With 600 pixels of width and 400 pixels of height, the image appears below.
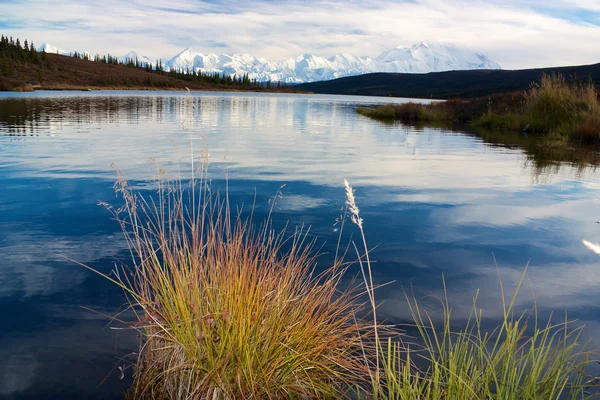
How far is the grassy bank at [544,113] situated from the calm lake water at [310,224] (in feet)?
14.3

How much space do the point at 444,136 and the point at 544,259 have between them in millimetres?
16373

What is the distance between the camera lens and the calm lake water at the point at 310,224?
3.79 meters

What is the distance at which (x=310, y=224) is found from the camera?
7.02 meters

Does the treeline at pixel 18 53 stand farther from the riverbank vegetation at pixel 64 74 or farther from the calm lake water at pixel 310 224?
the calm lake water at pixel 310 224

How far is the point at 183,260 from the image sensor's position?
3.16m

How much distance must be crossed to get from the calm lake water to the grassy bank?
4344 mm

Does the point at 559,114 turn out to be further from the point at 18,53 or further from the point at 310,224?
the point at 18,53

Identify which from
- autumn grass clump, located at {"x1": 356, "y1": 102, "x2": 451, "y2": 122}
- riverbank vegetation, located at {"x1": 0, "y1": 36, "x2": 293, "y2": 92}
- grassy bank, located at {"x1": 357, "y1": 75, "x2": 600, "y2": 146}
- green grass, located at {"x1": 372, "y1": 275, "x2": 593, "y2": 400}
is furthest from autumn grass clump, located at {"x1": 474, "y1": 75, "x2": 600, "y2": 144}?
riverbank vegetation, located at {"x1": 0, "y1": 36, "x2": 293, "y2": 92}

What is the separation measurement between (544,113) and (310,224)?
61.7 feet

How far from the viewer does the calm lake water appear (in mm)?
3789

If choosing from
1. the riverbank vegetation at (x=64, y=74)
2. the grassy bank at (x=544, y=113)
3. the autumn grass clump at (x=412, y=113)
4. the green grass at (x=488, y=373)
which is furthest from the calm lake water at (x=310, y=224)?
the riverbank vegetation at (x=64, y=74)

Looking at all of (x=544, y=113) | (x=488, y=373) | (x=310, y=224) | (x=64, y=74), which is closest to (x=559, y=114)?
(x=544, y=113)

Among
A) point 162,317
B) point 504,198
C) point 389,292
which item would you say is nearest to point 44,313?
point 162,317

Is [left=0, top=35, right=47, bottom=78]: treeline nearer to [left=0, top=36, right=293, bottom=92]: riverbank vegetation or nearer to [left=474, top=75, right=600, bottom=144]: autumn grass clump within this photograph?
[left=0, top=36, right=293, bottom=92]: riverbank vegetation
